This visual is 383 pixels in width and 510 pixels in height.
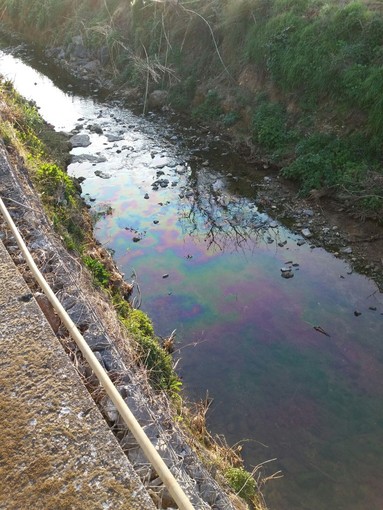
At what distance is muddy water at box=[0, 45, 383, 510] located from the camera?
4.46 metres

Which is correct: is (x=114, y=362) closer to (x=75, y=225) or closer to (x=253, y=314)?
(x=253, y=314)

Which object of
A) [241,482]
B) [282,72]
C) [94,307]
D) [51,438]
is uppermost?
[282,72]

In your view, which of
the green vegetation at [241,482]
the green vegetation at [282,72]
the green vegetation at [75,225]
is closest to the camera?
the green vegetation at [241,482]

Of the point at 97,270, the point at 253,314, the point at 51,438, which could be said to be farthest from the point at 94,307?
the point at 253,314

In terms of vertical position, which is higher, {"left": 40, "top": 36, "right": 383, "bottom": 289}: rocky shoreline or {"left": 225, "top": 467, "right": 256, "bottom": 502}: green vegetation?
{"left": 40, "top": 36, "right": 383, "bottom": 289}: rocky shoreline

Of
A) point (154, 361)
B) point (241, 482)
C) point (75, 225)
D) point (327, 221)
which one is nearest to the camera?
point (241, 482)

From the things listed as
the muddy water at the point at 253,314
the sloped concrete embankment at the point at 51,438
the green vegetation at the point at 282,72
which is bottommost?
the muddy water at the point at 253,314

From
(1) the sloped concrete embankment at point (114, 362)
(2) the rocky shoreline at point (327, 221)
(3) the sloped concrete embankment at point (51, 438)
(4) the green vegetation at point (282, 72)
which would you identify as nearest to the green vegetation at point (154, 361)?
(1) the sloped concrete embankment at point (114, 362)

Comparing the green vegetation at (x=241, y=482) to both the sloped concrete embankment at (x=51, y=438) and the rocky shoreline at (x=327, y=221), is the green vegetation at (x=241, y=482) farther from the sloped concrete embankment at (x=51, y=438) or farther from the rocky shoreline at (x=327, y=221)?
the rocky shoreline at (x=327, y=221)

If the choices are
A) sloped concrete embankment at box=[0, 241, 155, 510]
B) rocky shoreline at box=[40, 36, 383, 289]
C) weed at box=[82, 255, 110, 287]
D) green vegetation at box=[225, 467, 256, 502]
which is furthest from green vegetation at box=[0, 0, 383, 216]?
sloped concrete embankment at box=[0, 241, 155, 510]

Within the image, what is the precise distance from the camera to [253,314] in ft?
19.8

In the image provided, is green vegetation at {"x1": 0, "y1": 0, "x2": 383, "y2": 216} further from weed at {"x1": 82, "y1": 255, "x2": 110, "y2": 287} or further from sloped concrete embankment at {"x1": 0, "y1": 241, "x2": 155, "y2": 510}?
sloped concrete embankment at {"x1": 0, "y1": 241, "x2": 155, "y2": 510}

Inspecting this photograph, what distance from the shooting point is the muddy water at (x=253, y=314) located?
4.46 m

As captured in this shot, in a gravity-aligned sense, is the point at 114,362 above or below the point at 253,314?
above
